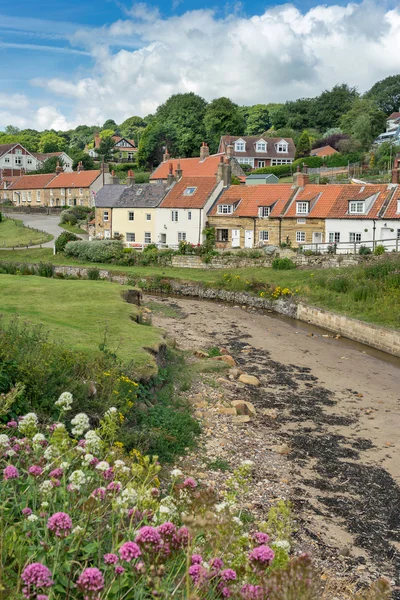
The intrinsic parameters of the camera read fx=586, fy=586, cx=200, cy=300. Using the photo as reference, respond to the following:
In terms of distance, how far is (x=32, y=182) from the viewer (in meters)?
91.5

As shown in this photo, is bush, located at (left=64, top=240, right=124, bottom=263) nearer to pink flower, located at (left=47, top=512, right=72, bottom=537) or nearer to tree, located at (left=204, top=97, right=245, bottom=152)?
pink flower, located at (left=47, top=512, right=72, bottom=537)

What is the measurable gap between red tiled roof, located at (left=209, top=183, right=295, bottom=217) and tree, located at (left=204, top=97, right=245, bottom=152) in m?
52.3

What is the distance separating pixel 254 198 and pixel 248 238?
3726 mm

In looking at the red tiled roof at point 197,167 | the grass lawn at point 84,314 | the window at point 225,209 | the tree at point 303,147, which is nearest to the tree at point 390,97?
the tree at point 303,147

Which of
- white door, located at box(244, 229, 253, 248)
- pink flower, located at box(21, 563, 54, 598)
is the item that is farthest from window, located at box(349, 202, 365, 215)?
pink flower, located at box(21, 563, 54, 598)

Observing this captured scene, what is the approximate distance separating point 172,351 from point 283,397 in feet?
17.2

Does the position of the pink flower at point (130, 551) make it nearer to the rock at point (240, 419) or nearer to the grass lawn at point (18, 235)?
the rock at point (240, 419)

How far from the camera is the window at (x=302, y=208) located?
47.7 m

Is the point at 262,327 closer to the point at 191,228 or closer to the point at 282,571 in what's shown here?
the point at 191,228

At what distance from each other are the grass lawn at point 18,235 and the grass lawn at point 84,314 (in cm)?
2935

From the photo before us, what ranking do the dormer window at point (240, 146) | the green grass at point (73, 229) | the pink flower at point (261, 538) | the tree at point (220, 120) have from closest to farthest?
the pink flower at point (261, 538)
the green grass at point (73, 229)
the dormer window at point (240, 146)
the tree at point (220, 120)

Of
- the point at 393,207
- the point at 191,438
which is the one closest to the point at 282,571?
the point at 191,438

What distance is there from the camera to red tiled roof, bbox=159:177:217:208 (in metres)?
53.2

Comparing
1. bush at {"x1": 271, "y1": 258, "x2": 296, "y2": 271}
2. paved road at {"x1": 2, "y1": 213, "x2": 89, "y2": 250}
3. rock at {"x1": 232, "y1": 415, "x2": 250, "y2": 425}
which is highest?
paved road at {"x1": 2, "y1": 213, "x2": 89, "y2": 250}
